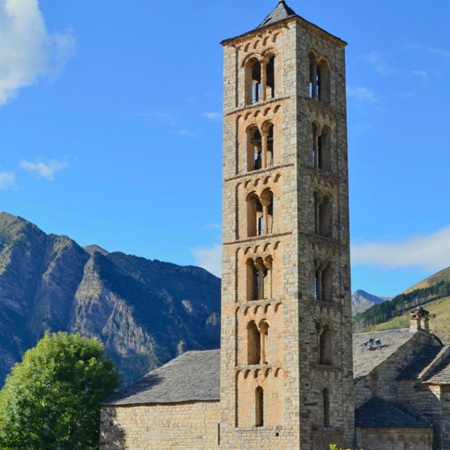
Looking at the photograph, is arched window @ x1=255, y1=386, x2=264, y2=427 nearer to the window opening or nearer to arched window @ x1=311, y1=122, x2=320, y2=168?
the window opening

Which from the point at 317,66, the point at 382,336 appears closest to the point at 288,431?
the point at 382,336

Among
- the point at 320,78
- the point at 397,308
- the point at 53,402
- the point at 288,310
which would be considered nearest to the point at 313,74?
the point at 320,78

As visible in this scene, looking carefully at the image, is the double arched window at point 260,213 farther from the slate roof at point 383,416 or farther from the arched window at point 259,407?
the slate roof at point 383,416

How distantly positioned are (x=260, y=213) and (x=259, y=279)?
3.23 m

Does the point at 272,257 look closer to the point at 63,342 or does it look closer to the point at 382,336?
the point at 382,336

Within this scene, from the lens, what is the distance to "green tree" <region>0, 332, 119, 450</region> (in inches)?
1769

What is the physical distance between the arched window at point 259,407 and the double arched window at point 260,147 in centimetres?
1022

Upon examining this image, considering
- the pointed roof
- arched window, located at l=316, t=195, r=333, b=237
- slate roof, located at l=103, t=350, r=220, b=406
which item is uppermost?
the pointed roof

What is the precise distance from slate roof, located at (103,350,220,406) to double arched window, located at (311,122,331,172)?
11426 millimetres

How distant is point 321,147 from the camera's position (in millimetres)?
40250

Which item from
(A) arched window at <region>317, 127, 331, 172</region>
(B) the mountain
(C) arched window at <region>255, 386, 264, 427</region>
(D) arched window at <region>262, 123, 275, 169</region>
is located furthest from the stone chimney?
(B) the mountain

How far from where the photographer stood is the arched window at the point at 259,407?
120 feet

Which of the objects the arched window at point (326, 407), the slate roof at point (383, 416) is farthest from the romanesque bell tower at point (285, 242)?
the slate roof at point (383, 416)

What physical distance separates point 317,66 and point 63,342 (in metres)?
21.1
